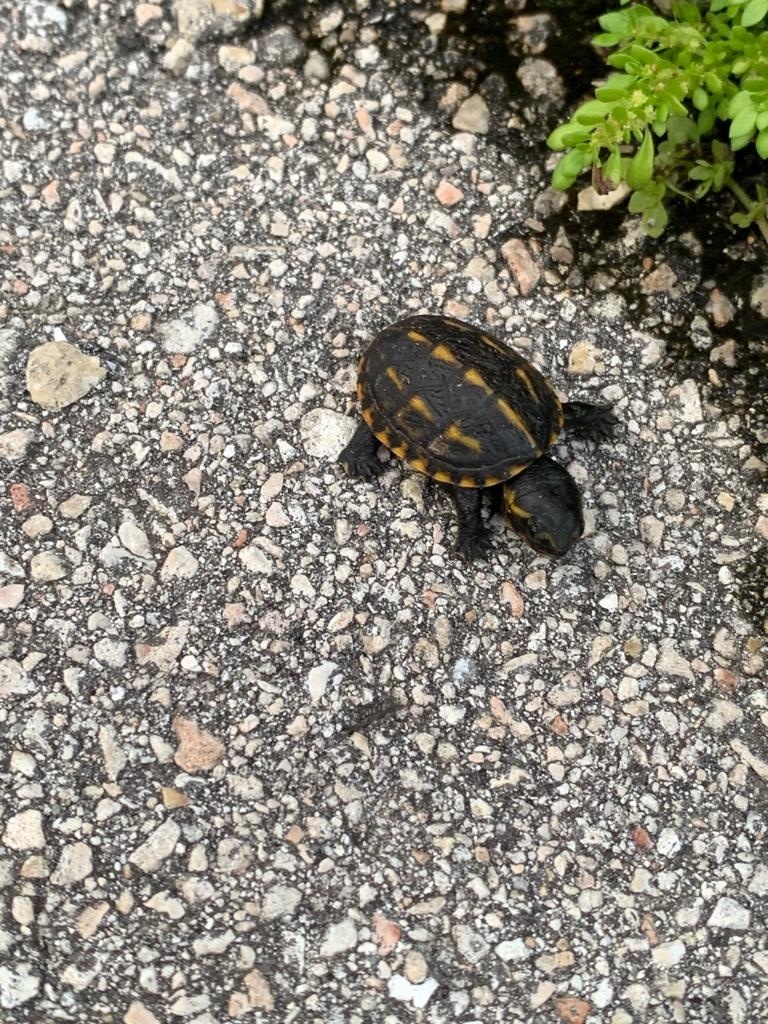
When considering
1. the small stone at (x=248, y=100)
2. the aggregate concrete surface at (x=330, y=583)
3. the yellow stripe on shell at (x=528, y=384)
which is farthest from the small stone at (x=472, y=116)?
the yellow stripe on shell at (x=528, y=384)

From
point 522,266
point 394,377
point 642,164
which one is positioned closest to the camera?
point 642,164

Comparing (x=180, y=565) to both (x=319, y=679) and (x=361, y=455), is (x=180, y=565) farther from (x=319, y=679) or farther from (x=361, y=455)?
(x=361, y=455)

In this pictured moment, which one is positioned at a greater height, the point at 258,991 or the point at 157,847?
the point at 157,847

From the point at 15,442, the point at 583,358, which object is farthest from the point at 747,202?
the point at 15,442

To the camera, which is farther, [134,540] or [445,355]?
[134,540]

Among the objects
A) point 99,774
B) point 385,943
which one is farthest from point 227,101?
point 385,943

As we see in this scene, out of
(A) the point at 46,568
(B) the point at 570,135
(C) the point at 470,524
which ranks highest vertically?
(B) the point at 570,135

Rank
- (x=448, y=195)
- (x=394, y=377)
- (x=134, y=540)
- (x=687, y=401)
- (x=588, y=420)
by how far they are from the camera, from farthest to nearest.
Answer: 1. (x=448, y=195)
2. (x=687, y=401)
3. (x=588, y=420)
4. (x=134, y=540)
5. (x=394, y=377)

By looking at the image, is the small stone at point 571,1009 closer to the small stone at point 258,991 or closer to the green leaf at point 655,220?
the small stone at point 258,991
